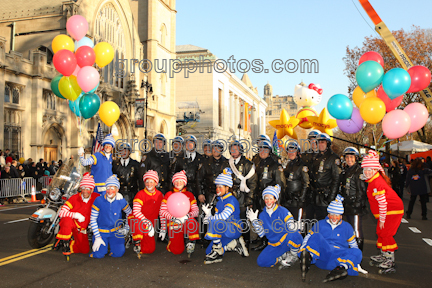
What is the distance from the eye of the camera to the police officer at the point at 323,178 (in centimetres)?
754

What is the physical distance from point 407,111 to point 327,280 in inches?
203

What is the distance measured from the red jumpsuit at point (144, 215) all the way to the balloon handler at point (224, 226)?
3.70ft

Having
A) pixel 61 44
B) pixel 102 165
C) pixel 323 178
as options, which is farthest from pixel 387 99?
pixel 61 44

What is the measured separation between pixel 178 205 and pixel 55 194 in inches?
97.1

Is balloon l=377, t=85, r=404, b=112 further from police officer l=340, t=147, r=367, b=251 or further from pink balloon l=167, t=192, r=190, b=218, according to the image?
pink balloon l=167, t=192, r=190, b=218

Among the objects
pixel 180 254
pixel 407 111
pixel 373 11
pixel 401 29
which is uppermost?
pixel 401 29

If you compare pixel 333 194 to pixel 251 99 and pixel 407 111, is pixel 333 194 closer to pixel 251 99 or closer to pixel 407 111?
pixel 407 111

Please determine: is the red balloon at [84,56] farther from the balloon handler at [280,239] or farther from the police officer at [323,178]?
the balloon handler at [280,239]

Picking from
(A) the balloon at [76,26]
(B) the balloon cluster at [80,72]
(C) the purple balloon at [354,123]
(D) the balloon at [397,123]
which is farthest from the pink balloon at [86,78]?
(D) the balloon at [397,123]

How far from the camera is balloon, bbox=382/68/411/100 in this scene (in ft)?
26.7

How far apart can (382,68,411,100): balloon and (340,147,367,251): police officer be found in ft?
7.08

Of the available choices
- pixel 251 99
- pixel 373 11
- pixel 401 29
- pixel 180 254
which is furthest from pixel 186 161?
pixel 251 99

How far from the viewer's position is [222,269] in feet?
20.0

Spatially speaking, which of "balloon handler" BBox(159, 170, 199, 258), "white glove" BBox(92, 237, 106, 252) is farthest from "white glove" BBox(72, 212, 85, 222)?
"balloon handler" BBox(159, 170, 199, 258)
